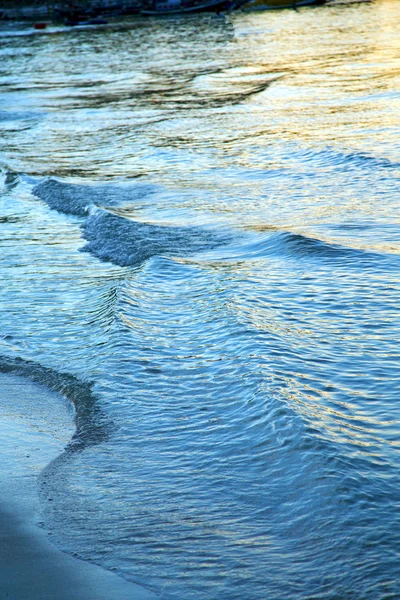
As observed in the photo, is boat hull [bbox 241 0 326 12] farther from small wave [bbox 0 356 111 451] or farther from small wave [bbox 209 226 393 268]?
small wave [bbox 0 356 111 451]

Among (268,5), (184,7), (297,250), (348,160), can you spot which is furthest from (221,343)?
(268,5)

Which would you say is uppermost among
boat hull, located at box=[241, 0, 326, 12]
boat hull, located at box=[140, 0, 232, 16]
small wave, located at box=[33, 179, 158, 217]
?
boat hull, located at box=[140, 0, 232, 16]

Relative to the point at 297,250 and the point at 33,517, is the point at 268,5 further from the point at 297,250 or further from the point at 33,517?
the point at 33,517

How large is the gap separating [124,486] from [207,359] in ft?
6.17

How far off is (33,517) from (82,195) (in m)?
9.34

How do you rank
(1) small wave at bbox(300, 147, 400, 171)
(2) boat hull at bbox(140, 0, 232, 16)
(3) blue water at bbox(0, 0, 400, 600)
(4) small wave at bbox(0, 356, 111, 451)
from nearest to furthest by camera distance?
1. (3) blue water at bbox(0, 0, 400, 600)
2. (4) small wave at bbox(0, 356, 111, 451)
3. (1) small wave at bbox(300, 147, 400, 171)
4. (2) boat hull at bbox(140, 0, 232, 16)

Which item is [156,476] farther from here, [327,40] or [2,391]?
[327,40]

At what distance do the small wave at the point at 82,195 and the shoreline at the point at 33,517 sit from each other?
6582 mm

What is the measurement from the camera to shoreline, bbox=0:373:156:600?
3691 mm

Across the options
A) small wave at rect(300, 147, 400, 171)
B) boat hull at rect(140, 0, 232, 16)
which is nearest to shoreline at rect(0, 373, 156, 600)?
small wave at rect(300, 147, 400, 171)

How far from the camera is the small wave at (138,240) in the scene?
9.62 m

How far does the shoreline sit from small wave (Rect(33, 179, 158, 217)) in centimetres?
658

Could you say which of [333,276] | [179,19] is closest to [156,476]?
[333,276]

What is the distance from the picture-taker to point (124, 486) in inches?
185
